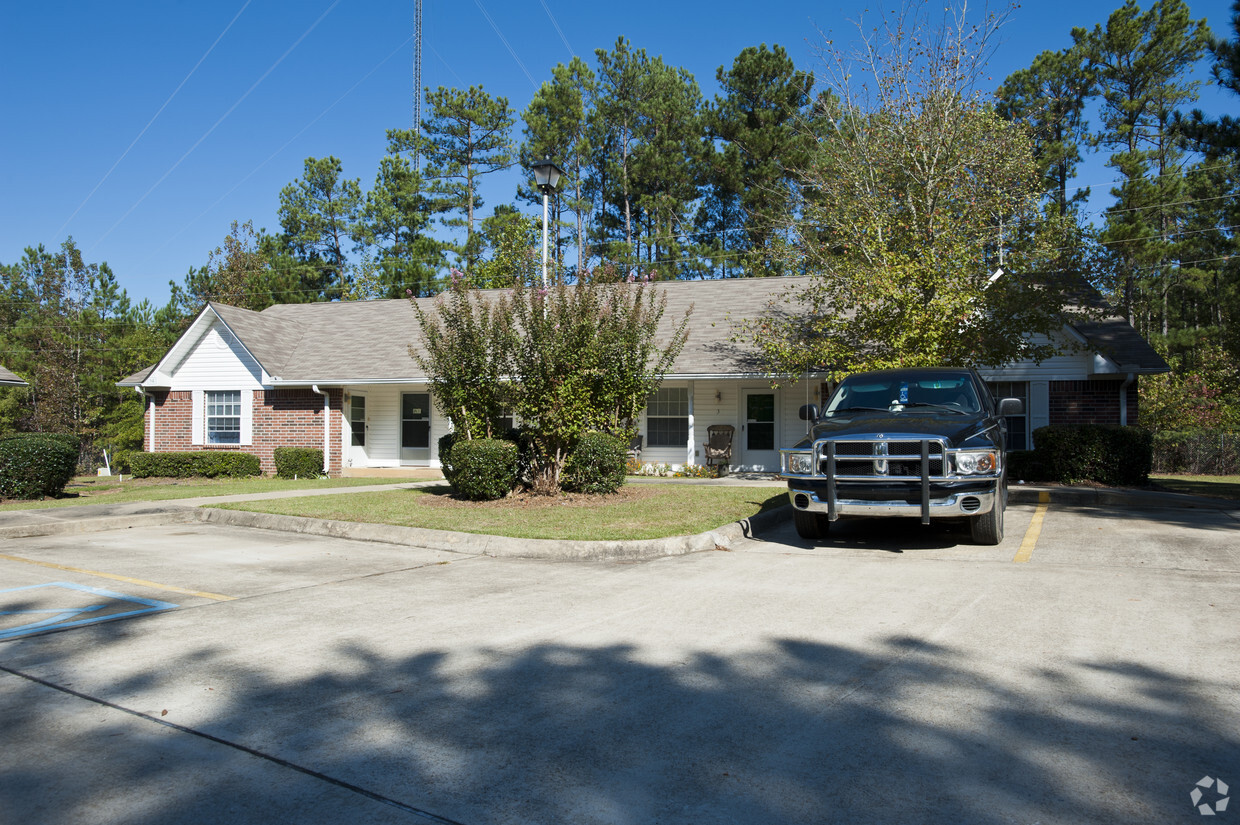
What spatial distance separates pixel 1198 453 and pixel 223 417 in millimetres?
29962

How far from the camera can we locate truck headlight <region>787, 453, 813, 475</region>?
827 centimetres

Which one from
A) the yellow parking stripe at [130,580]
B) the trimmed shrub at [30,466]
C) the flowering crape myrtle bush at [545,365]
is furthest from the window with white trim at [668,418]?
the yellow parking stripe at [130,580]

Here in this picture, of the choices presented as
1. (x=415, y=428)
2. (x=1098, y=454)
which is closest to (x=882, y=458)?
(x=1098, y=454)

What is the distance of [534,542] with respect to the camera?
858 centimetres

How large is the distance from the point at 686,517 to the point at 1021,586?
4.69 meters

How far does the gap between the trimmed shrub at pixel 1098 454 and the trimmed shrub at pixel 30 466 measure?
18.7 m

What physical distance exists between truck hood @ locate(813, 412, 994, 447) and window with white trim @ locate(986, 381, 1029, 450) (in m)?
10.2

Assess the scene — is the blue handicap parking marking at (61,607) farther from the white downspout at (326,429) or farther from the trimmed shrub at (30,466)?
the white downspout at (326,429)

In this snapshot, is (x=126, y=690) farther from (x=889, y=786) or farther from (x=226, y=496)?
(x=226, y=496)

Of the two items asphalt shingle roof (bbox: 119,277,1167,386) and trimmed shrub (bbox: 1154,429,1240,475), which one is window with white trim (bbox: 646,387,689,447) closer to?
asphalt shingle roof (bbox: 119,277,1167,386)

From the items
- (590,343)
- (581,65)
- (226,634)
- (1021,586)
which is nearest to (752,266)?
A: (581,65)

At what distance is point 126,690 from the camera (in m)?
4.11

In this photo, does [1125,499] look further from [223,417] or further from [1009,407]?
[223,417]

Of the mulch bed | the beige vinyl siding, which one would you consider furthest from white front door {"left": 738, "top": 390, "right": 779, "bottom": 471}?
the beige vinyl siding
